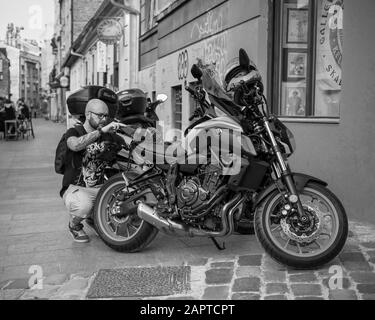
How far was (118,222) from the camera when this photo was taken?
5191 millimetres

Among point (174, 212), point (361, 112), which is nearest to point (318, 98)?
point (361, 112)

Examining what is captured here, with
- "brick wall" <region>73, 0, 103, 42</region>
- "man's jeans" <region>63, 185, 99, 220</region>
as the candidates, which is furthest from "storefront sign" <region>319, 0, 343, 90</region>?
"brick wall" <region>73, 0, 103, 42</region>

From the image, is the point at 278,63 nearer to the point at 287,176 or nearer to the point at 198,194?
the point at 198,194

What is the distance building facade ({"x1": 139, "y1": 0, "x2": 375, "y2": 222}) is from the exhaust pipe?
1.80m

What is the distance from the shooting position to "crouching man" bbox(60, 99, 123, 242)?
544 centimetres

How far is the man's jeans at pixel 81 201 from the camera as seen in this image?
5.44m

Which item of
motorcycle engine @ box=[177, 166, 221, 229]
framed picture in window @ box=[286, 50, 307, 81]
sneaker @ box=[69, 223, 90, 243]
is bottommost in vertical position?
sneaker @ box=[69, 223, 90, 243]

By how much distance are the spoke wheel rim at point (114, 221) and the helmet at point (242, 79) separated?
139 cm

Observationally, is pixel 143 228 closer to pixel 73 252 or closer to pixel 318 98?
pixel 73 252

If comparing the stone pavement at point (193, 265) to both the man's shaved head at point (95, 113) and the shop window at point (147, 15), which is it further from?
the shop window at point (147, 15)

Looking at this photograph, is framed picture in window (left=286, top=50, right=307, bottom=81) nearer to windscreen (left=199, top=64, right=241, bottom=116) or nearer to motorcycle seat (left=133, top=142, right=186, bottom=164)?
motorcycle seat (left=133, top=142, right=186, bottom=164)

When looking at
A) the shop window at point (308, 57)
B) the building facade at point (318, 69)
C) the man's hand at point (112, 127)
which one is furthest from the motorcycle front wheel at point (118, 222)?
the shop window at point (308, 57)

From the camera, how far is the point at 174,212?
15.5ft

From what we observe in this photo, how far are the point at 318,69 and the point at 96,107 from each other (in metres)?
2.77
